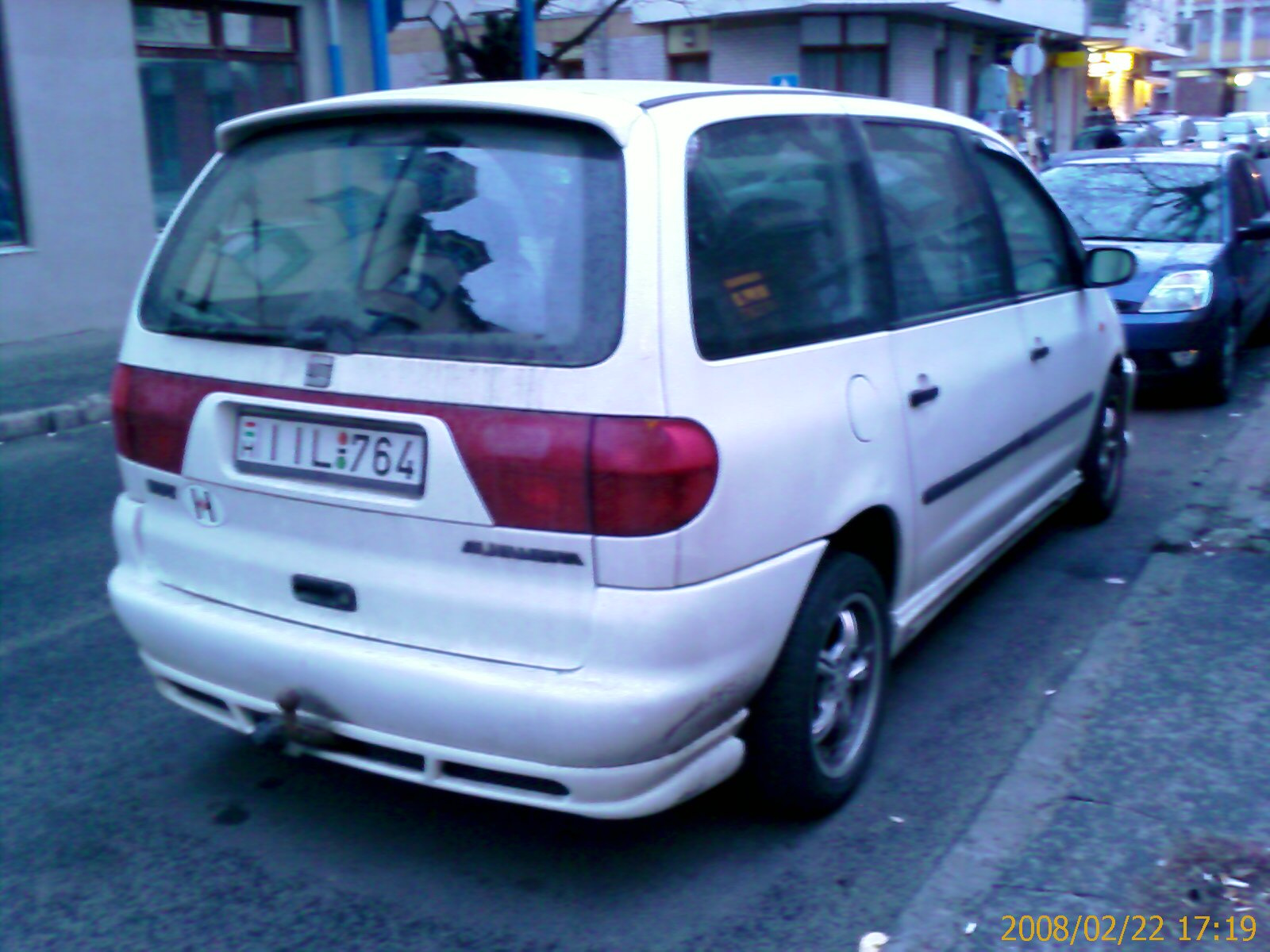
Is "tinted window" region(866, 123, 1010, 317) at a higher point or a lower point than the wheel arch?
higher

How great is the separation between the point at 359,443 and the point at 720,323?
86 cm

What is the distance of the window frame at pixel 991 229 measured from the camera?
3.76 m

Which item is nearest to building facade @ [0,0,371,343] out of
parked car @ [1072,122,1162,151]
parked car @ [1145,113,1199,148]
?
parked car @ [1072,122,1162,151]

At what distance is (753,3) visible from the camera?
27422 mm

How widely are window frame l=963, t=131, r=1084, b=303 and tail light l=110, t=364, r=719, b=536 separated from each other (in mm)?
2310

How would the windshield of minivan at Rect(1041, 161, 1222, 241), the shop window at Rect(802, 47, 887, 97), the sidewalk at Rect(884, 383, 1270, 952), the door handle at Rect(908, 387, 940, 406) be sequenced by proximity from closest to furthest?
1. the sidewalk at Rect(884, 383, 1270, 952)
2. the door handle at Rect(908, 387, 940, 406)
3. the windshield of minivan at Rect(1041, 161, 1222, 241)
4. the shop window at Rect(802, 47, 887, 97)

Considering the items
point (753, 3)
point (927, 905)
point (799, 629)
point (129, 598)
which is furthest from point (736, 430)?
point (753, 3)

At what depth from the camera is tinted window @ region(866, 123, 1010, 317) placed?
12.7ft

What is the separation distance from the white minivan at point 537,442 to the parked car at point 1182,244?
220 inches

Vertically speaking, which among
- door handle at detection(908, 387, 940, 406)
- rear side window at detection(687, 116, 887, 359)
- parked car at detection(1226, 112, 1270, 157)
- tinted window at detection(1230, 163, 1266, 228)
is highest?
parked car at detection(1226, 112, 1270, 157)

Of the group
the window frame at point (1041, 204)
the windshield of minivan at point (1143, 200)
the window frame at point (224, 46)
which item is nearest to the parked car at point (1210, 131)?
the window frame at point (224, 46)

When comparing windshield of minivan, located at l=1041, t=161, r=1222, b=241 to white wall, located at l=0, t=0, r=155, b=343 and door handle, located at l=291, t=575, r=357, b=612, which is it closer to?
door handle, located at l=291, t=575, r=357, b=612

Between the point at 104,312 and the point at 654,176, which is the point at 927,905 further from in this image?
the point at 104,312
